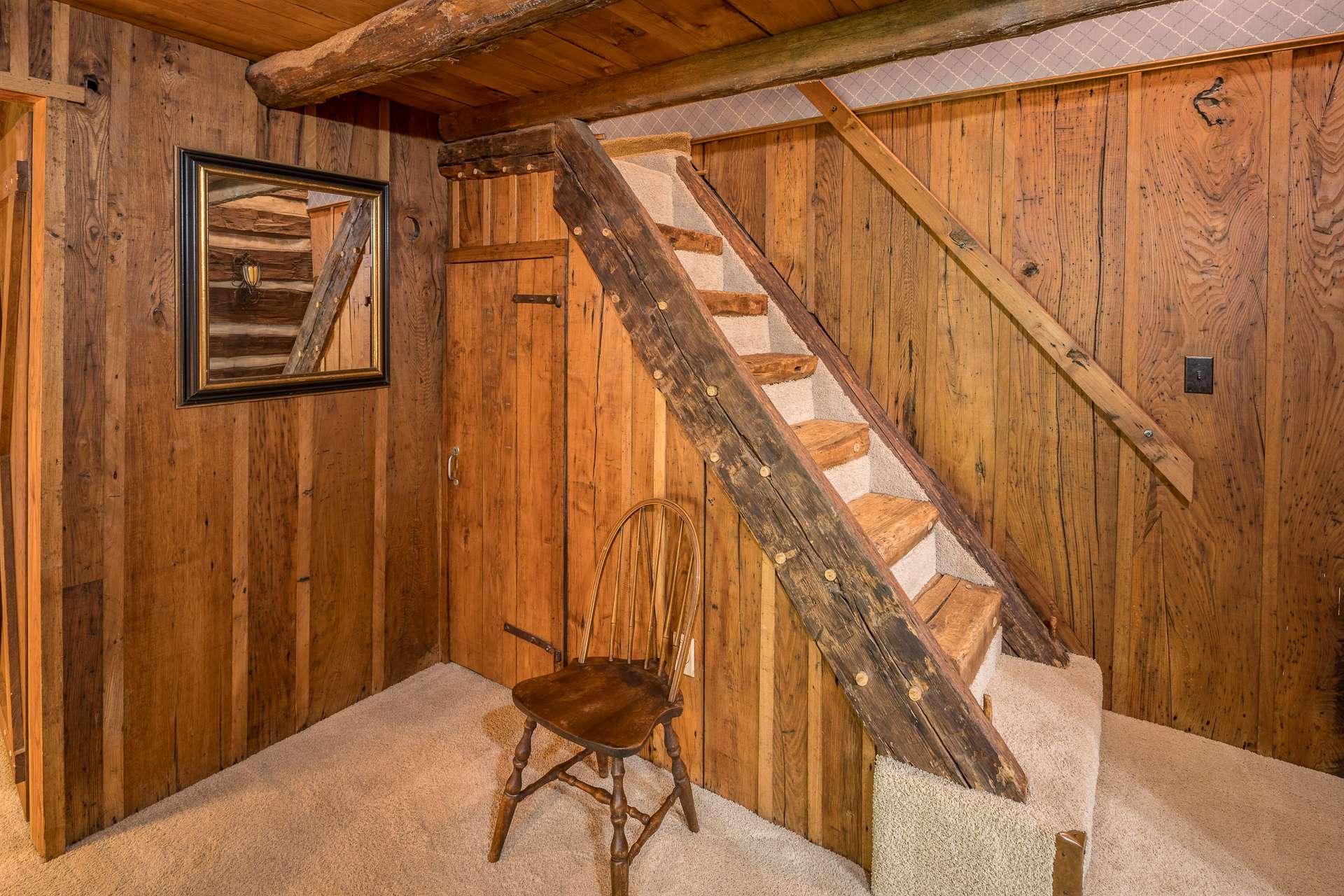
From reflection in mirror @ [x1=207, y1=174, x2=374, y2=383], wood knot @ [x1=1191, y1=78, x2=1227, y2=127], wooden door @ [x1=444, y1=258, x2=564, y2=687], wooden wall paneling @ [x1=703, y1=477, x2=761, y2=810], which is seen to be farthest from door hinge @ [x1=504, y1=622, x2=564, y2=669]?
wood knot @ [x1=1191, y1=78, x2=1227, y2=127]

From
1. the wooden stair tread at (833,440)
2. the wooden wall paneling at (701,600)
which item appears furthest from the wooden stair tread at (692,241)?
the wooden stair tread at (833,440)

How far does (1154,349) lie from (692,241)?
5.31 feet

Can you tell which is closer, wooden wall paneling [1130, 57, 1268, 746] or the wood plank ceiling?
the wood plank ceiling

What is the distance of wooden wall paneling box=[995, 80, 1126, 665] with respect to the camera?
7.84 feet

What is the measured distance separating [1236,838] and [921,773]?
3.51 feet

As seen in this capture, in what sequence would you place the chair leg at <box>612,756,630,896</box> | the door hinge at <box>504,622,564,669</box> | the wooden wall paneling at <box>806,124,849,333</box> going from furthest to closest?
the wooden wall paneling at <box>806,124,849,333</box>, the door hinge at <box>504,622,564,669</box>, the chair leg at <box>612,756,630,896</box>

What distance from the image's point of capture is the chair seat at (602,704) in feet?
5.65

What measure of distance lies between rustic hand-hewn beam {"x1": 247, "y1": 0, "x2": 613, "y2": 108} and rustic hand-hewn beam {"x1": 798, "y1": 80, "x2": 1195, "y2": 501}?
1.44m

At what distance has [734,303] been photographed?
255 centimetres

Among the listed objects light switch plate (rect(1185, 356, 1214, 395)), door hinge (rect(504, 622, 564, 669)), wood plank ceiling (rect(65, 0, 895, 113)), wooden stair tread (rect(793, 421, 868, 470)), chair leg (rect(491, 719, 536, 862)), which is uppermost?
wood plank ceiling (rect(65, 0, 895, 113))

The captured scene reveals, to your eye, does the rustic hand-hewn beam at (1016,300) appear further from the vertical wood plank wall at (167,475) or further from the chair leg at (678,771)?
the chair leg at (678,771)

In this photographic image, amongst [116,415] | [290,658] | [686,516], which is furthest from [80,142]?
[686,516]

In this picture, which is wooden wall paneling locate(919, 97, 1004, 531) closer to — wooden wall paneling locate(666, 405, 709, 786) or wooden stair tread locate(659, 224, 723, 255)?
wooden stair tread locate(659, 224, 723, 255)

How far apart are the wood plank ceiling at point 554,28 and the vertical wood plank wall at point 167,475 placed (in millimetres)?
174
